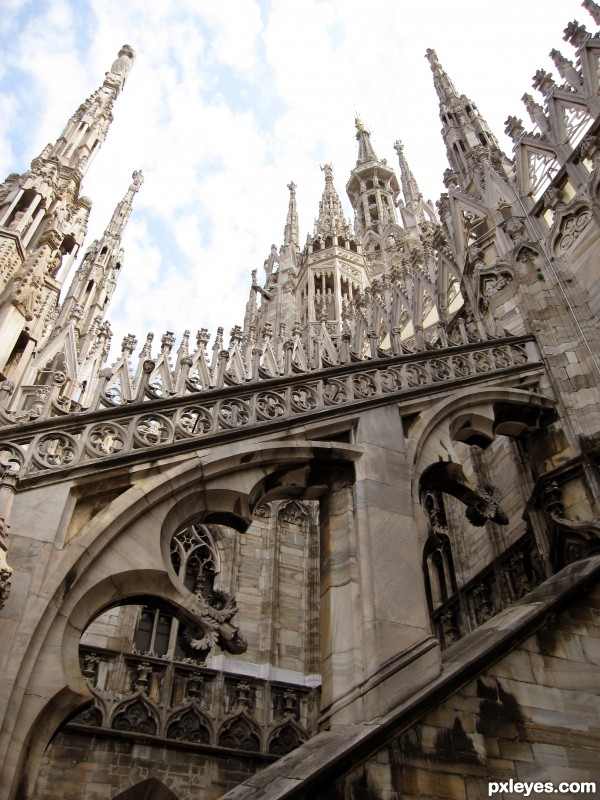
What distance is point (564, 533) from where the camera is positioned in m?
7.70

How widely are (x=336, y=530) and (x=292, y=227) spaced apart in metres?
39.6

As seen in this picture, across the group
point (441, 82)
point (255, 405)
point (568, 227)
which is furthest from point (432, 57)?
point (255, 405)

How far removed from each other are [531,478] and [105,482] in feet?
19.8

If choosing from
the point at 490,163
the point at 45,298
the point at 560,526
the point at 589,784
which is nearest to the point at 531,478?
the point at 560,526

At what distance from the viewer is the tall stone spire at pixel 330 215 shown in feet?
138

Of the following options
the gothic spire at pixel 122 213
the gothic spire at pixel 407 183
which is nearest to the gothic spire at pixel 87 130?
the gothic spire at pixel 122 213

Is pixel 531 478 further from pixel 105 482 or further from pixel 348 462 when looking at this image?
pixel 105 482

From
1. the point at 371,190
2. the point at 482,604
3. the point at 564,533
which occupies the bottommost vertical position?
the point at 564,533

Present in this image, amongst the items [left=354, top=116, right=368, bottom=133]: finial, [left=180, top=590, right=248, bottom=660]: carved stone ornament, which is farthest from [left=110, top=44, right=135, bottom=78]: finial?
[left=354, top=116, right=368, bottom=133]: finial

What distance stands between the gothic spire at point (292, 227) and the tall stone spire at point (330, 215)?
1.49 m

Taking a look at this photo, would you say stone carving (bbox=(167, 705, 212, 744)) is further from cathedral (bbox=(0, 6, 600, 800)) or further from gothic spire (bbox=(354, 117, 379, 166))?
gothic spire (bbox=(354, 117, 379, 166))

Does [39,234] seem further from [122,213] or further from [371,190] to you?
[371,190]

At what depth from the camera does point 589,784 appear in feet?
17.4

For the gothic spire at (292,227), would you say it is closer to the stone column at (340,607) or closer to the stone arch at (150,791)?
the stone arch at (150,791)
